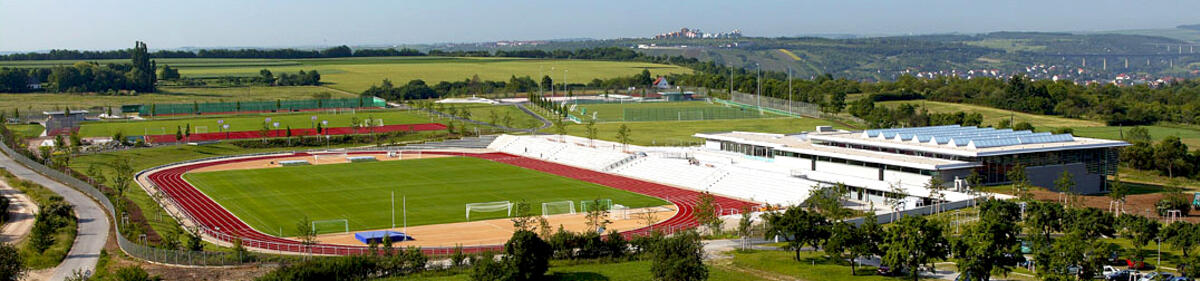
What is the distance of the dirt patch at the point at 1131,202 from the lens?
45906 mm

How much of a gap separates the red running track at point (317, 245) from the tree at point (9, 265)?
860 centimetres

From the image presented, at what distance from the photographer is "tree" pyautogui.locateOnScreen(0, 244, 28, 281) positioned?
30.8 meters

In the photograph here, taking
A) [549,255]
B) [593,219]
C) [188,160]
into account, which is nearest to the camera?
[549,255]

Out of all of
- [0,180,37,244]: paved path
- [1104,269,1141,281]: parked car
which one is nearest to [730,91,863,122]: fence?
[1104,269,1141,281]: parked car

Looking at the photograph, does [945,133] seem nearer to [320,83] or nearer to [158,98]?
[158,98]

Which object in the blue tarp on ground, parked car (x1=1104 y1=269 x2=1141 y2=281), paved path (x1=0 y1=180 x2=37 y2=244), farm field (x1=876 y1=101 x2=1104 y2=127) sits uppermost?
farm field (x1=876 y1=101 x2=1104 y2=127)

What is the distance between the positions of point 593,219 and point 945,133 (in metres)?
24.0

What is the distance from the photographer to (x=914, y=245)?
31.5 meters

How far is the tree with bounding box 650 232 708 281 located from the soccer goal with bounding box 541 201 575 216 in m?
16.1

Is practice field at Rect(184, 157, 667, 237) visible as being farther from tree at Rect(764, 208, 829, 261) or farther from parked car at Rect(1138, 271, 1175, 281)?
parked car at Rect(1138, 271, 1175, 281)

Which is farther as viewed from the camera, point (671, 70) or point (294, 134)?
point (671, 70)

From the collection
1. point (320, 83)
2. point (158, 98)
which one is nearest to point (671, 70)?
point (320, 83)

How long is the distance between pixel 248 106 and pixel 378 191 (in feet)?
203

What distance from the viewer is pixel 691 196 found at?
53.8m
